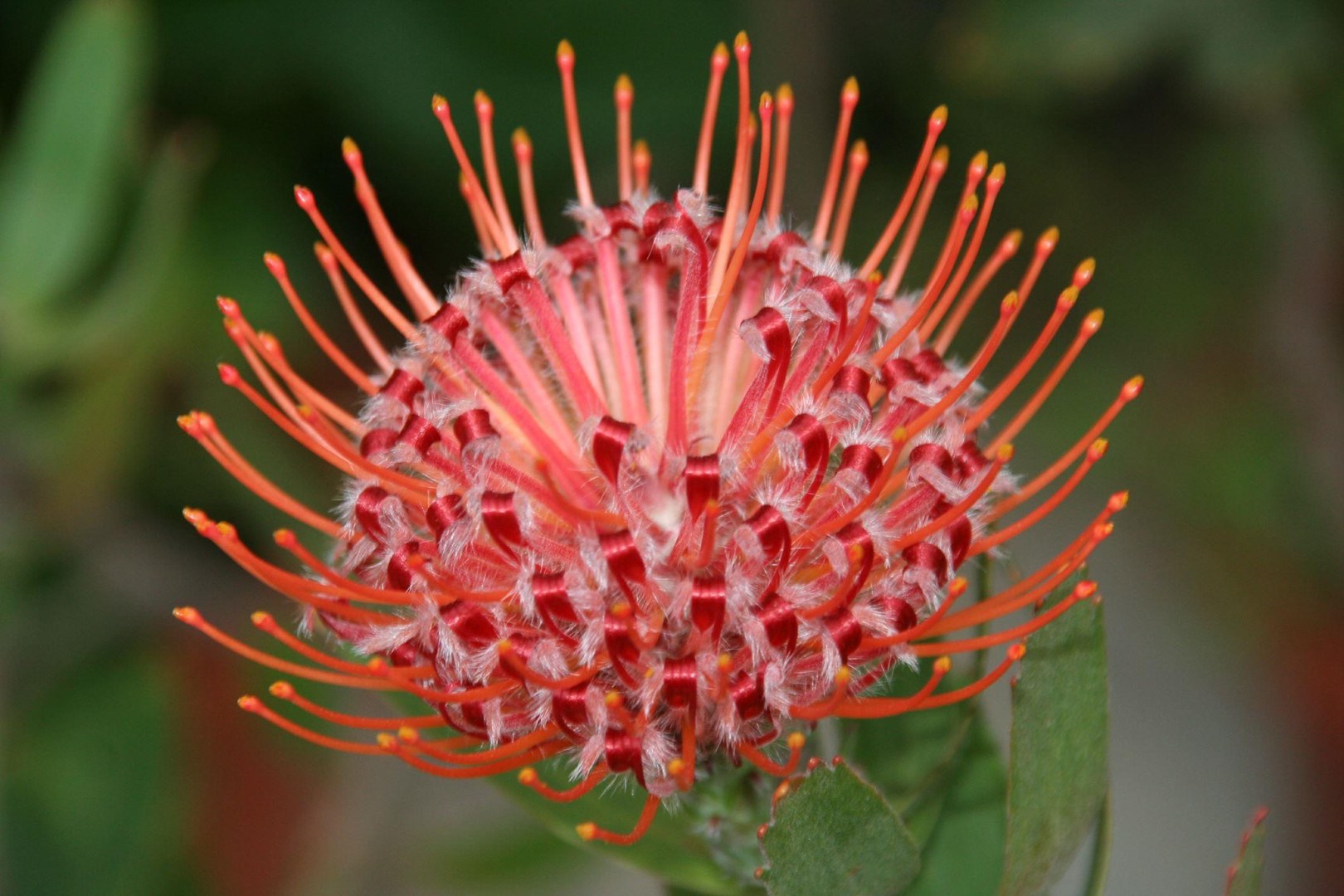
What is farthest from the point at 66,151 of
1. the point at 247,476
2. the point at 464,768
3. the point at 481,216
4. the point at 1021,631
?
the point at 1021,631

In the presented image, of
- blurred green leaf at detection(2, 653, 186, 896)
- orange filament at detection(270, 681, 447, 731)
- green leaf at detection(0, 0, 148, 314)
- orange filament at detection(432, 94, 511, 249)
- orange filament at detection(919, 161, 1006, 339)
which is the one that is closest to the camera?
orange filament at detection(270, 681, 447, 731)

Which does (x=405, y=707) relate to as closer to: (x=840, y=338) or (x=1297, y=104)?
(x=840, y=338)

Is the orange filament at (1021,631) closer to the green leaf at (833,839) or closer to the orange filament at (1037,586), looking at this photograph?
the orange filament at (1037,586)

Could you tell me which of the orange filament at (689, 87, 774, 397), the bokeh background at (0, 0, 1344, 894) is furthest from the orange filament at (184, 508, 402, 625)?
the bokeh background at (0, 0, 1344, 894)

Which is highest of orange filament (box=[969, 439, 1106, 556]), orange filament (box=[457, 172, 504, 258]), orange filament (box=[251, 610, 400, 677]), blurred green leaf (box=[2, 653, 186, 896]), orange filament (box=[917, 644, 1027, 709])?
orange filament (box=[457, 172, 504, 258])

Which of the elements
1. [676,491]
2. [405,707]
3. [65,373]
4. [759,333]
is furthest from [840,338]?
[65,373]

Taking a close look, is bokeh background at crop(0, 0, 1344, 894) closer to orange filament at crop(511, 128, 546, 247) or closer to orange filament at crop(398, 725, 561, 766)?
orange filament at crop(511, 128, 546, 247)
